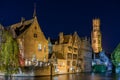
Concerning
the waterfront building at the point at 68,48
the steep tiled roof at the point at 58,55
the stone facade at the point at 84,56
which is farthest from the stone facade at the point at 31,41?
the stone facade at the point at 84,56

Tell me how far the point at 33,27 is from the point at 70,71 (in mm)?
37728

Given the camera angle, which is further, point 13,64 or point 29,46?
point 29,46

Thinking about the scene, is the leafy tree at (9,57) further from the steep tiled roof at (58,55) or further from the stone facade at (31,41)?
the steep tiled roof at (58,55)

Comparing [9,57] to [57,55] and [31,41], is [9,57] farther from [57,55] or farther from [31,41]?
[57,55]

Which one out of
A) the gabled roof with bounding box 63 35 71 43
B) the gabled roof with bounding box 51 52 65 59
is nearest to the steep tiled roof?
the gabled roof with bounding box 51 52 65 59

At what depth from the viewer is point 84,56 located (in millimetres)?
143500

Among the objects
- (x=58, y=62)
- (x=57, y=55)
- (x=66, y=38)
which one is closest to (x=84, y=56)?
(x=66, y=38)

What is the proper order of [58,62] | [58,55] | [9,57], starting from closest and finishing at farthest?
[9,57]
[58,62]
[58,55]

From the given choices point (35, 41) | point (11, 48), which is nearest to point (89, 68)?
point (35, 41)

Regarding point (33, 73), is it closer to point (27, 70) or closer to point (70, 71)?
point (27, 70)

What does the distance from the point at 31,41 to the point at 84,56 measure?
176ft

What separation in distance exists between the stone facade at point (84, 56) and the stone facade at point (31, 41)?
40436 mm

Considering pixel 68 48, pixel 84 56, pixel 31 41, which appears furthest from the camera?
pixel 84 56

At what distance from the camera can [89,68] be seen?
147 meters
